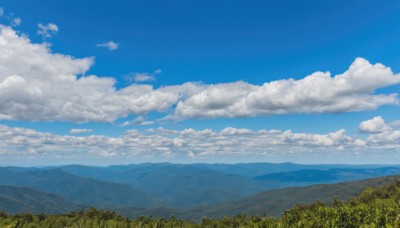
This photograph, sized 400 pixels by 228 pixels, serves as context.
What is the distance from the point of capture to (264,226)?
3565 inches

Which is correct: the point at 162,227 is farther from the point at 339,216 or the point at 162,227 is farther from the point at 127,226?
the point at 339,216

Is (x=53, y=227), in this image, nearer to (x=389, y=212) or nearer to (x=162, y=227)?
(x=162, y=227)

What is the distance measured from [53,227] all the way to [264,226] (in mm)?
55742

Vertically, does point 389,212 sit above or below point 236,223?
above

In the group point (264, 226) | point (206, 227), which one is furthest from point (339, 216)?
point (206, 227)

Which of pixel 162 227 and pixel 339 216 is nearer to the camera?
pixel 339 216

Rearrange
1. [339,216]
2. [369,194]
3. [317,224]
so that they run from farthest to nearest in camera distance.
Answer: [369,194] → [339,216] → [317,224]

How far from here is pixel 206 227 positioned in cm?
10225

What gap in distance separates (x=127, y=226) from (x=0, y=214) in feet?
157

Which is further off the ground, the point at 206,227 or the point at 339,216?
the point at 339,216

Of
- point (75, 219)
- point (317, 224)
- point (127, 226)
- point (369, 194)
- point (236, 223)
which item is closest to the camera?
point (317, 224)

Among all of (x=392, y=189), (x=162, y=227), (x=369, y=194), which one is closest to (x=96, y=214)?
(x=162, y=227)

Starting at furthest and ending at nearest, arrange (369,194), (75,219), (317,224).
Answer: (369,194)
(75,219)
(317,224)

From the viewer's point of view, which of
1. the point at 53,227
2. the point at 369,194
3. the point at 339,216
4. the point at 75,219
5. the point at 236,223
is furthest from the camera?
the point at 369,194
